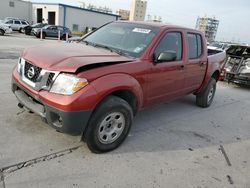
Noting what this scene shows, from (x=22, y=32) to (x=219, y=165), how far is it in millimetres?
29098

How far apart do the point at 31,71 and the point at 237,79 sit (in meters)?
8.31

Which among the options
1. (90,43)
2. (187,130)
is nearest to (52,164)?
(90,43)

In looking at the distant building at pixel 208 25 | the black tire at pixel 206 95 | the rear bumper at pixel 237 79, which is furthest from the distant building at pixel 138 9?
the black tire at pixel 206 95

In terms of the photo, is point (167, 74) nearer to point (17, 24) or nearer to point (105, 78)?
point (105, 78)

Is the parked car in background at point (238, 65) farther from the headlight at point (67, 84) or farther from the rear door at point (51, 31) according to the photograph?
the rear door at point (51, 31)

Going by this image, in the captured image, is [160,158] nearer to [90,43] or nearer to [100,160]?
[100,160]

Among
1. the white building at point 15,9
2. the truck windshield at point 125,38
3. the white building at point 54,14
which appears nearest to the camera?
the truck windshield at point 125,38

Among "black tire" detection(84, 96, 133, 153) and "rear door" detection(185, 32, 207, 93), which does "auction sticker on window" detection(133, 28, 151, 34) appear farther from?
"black tire" detection(84, 96, 133, 153)

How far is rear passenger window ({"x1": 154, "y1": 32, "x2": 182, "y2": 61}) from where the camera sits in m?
4.04

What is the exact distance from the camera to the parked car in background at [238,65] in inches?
367

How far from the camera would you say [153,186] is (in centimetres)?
291

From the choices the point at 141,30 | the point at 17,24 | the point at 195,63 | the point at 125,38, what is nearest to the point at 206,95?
the point at 195,63

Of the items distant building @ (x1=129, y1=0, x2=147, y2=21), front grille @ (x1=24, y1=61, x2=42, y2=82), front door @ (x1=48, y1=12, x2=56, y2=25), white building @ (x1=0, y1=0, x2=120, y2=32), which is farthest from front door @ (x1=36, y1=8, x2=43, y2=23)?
front grille @ (x1=24, y1=61, x2=42, y2=82)

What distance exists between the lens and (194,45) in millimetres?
5156
